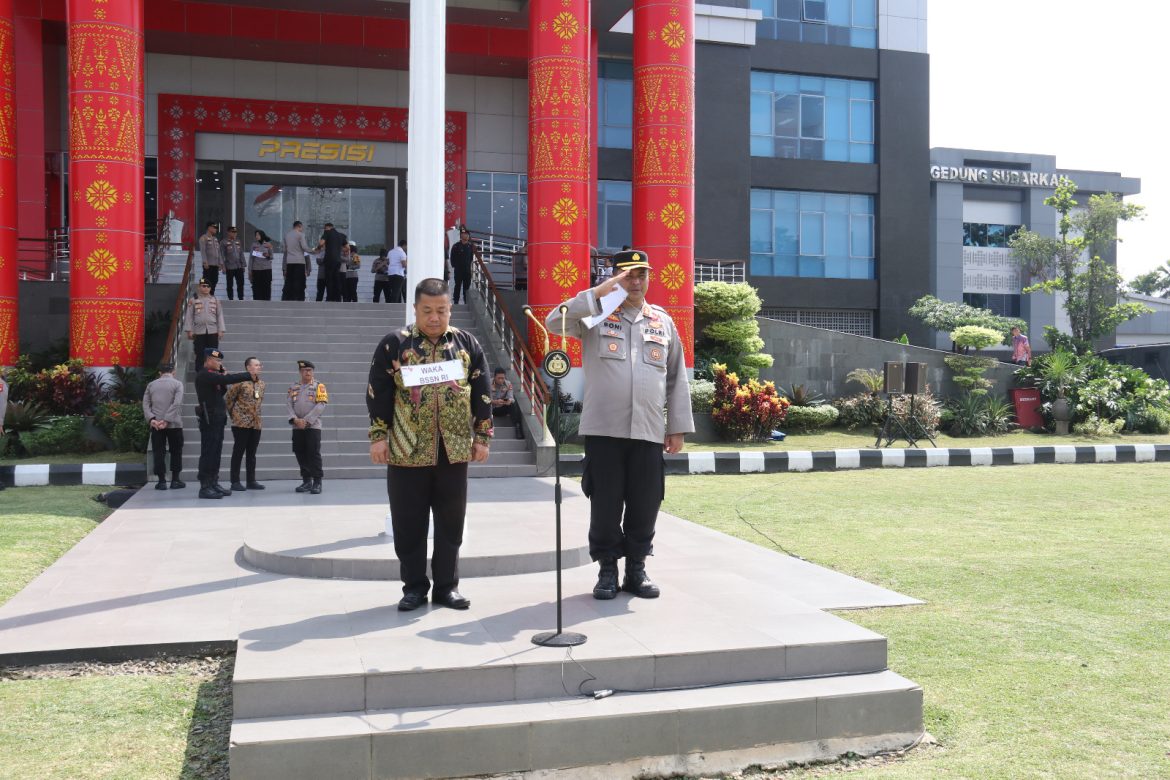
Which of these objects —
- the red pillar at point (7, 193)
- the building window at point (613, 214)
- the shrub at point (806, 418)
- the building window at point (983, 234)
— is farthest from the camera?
the building window at point (983, 234)

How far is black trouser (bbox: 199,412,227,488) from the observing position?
11523 mm

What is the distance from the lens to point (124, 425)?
14836mm

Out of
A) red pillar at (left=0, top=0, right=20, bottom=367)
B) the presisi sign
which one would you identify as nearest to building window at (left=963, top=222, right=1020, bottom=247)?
the presisi sign

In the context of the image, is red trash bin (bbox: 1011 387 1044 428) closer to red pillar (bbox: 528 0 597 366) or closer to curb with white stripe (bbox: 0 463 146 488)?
red pillar (bbox: 528 0 597 366)

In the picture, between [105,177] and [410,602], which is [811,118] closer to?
[105,177]

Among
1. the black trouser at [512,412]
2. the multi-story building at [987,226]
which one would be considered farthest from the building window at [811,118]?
the black trouser at [512,412]

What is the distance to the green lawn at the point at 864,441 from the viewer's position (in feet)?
57.7

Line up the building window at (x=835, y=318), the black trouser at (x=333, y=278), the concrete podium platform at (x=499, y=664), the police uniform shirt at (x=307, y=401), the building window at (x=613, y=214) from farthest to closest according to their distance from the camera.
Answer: the building window at (x=835, y=318)
the building window at (x=613, y=214)
the black trouser at (x=333, y=278)
the police uniform shirt at (x=307, y=401)
the concrete podium platform at (x=499, y=664)

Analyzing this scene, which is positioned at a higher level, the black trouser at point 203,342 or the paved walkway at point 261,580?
the black trouser at point 203,342

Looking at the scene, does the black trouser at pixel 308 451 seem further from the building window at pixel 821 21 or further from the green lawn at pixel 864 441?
the building window at pixel 821 21

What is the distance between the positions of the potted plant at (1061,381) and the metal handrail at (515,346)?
11537mm

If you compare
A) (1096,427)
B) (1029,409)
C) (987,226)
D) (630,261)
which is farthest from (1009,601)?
(987,226)

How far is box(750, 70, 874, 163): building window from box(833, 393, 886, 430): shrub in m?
14.0

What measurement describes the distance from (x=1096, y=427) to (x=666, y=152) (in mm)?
10960
